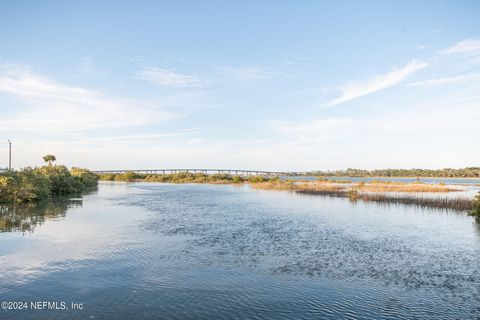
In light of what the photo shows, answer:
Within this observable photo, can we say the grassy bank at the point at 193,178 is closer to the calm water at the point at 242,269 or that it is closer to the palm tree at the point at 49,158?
the palm tree at the point at 49,158

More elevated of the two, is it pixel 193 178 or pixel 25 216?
pixel 193 178

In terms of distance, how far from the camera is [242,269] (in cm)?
1550

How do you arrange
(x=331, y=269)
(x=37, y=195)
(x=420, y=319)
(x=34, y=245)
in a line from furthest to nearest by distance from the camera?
(x=37, y=195), (x=34, y=245), (x=331, y=269), (x=420, y=319)

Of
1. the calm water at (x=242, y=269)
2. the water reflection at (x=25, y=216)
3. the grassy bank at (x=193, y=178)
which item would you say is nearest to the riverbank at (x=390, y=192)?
the grassy bank at (x=193, y=178)

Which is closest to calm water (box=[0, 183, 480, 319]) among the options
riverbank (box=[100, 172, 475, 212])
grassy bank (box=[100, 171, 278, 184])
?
riverbank (box=[100, 172, 475, 212])

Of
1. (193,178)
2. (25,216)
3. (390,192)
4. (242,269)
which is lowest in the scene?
(242,269)

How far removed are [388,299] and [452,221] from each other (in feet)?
73.1

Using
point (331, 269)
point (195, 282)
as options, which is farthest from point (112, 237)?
point (331, 269)

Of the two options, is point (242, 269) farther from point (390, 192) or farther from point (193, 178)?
point (193, 178)

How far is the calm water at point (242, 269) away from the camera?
11.2m

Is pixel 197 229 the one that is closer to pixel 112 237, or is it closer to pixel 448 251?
pixel 112 237

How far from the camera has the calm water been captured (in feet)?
36.6

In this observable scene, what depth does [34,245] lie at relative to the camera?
760 inches

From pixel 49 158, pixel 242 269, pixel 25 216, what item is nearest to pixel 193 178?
pixel 49 158
